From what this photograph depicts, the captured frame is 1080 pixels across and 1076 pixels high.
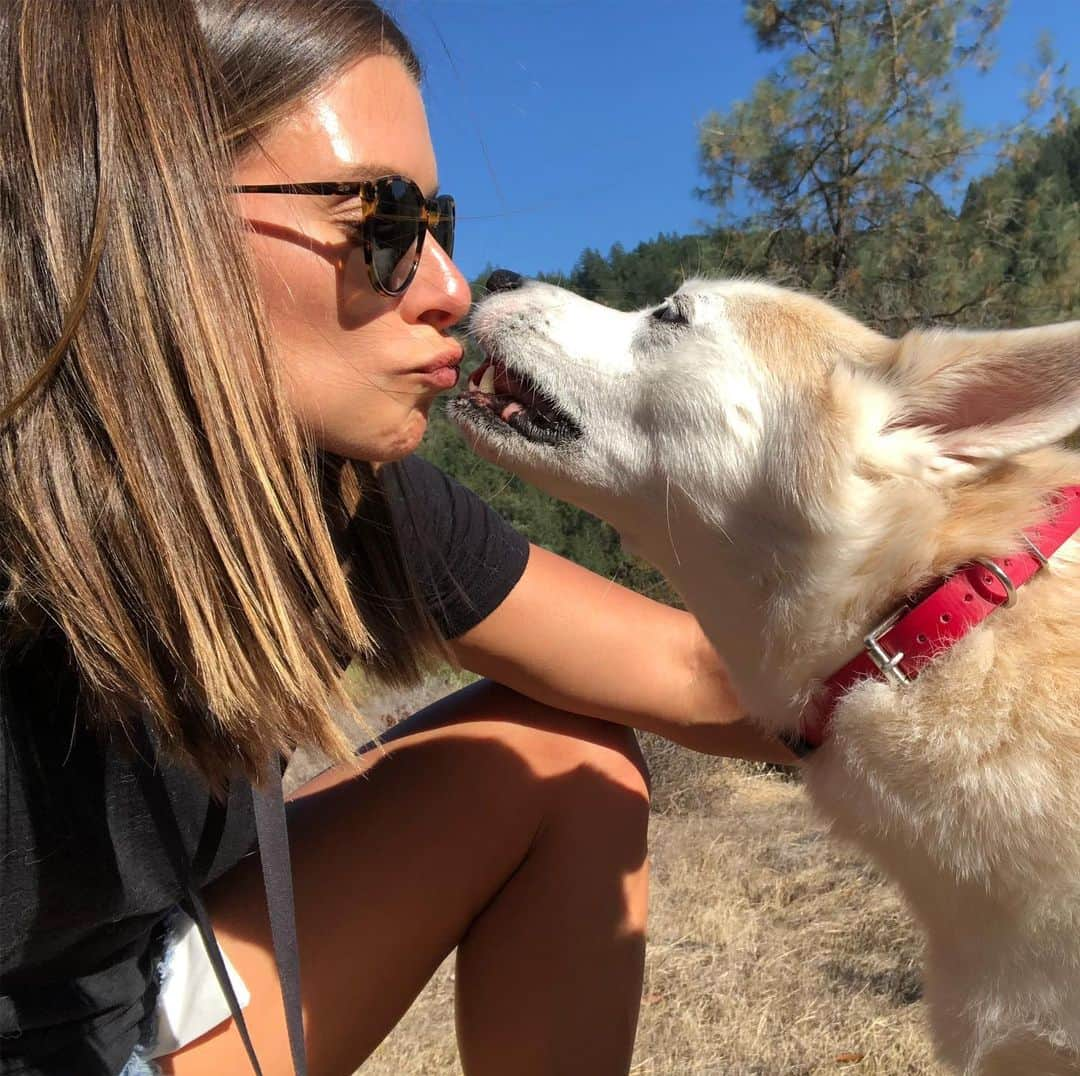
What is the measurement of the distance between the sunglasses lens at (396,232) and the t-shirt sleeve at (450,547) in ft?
1.42

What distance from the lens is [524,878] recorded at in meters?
1.94

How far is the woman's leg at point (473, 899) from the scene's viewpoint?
1729 mm

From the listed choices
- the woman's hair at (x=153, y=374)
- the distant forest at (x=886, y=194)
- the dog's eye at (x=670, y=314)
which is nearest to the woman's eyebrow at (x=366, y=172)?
the woman's hair at (x=153, y=374)

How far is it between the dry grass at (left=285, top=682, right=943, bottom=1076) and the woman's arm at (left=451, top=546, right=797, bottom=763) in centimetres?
30

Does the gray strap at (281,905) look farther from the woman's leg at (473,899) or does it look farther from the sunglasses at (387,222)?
the sunglasses at (387,222)

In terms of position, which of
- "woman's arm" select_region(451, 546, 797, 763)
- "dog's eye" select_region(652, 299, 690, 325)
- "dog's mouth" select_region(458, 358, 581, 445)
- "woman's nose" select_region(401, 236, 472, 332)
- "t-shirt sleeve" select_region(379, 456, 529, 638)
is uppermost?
"woman's nose" select_region(401, 236, 472, 332)

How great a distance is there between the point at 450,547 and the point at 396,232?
697mm

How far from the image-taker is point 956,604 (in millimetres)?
1496

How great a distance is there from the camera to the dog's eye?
78.8 inches

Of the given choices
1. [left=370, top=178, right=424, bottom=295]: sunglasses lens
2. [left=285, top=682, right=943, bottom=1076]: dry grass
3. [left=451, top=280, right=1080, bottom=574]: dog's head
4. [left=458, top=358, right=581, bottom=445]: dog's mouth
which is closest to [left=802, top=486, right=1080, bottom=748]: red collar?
[left=451, top=280, right=1080, bottom=574]: dog's head

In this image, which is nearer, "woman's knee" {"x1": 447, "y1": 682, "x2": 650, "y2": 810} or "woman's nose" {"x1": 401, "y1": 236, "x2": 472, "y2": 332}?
"woman's nose" {"x1": 401, "y1": 236, "x2": 472, "y2": 332}

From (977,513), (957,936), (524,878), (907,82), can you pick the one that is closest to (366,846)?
(524,878)

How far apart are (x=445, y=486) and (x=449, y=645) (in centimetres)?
35

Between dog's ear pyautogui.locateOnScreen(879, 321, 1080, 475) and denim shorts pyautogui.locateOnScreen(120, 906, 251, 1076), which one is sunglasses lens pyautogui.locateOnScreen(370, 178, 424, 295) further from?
denim shorts pyautogui.locateOnScreen(120, 906, 251, 1076)
